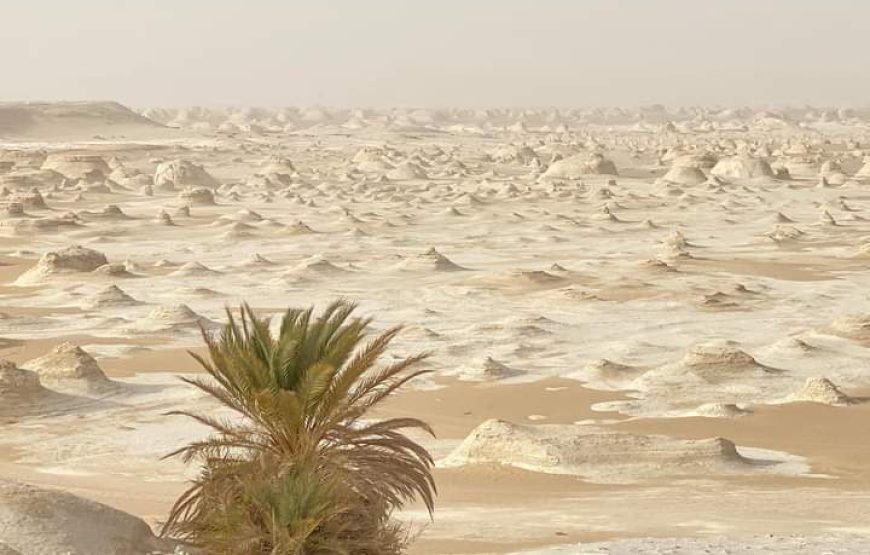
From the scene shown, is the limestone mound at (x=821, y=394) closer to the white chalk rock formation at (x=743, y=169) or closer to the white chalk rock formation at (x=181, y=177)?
the white chalk rock formation at (x=181, y=177)

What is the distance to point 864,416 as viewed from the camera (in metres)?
22.8

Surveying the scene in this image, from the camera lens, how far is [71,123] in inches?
4761

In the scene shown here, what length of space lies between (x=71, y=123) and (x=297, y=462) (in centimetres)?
11442

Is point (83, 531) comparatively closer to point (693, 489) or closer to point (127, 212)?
point (693, 489)

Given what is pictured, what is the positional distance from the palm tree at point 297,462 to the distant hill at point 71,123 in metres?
104

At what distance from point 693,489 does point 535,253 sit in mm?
28796

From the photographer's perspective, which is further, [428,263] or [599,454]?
[428,263]

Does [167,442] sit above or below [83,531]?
below

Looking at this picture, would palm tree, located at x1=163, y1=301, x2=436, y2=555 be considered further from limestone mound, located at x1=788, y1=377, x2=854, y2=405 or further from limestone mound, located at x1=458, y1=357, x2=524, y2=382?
limestone mound, located at x1=458, y1=357, x2=524, y2=382

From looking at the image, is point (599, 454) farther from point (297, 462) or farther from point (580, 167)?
point (580, 167)

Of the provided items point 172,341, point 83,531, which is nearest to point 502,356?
point 172,341

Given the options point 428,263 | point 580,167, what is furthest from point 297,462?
point 580,167

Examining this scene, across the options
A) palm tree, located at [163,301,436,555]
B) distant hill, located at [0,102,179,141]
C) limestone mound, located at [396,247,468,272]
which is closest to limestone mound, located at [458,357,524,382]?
palm tree, located at [163,301,436,555]

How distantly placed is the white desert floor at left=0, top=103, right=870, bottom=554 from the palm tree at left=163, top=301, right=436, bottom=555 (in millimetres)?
2330
